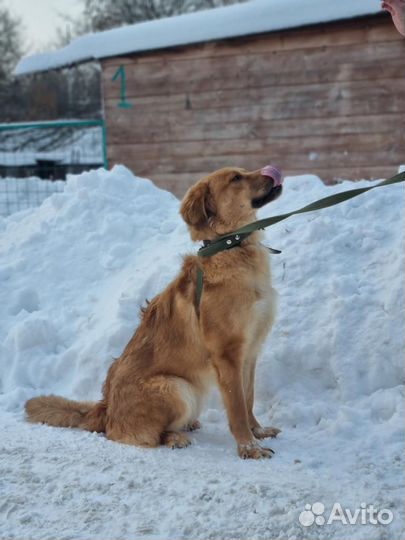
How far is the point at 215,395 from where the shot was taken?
457 centimetres

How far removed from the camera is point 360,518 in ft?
9.04

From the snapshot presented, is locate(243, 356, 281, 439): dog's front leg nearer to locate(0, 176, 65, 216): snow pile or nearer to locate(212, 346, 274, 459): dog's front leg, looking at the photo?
locate(212, 346, 274, 459): dog's front leg

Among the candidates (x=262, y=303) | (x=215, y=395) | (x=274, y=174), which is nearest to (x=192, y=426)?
(x=215, y=395)

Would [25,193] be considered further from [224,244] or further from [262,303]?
[262,303]

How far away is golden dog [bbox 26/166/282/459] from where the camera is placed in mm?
3861

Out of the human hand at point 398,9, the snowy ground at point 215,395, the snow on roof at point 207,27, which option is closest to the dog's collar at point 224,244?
the snowy ground at point 215,395

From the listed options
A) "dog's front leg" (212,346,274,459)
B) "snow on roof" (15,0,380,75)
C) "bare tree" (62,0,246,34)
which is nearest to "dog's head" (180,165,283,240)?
"dog's front leg" (212,346,274,459)

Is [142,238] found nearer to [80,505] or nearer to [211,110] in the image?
[80,505]

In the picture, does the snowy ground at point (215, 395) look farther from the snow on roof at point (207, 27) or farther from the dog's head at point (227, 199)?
the snow on roof at point (207, 27)

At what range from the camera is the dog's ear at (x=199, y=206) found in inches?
162

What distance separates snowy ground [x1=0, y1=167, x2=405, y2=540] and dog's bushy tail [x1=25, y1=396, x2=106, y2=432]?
113 millimetres

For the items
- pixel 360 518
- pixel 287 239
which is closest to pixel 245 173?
pixel 287 239

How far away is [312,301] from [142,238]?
243 cm

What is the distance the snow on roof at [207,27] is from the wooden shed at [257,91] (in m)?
0.02
